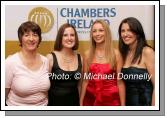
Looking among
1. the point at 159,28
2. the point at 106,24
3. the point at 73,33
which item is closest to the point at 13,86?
the point at 73,33

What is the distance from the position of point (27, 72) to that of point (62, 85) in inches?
10.4

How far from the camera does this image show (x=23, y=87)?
2359mm

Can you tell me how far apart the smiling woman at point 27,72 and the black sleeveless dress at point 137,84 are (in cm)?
57

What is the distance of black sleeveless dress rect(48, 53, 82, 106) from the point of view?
94.1 inches

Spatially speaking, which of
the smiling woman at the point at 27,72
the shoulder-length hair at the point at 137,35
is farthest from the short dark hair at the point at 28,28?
the shoulder-length hair at the point at 137,35

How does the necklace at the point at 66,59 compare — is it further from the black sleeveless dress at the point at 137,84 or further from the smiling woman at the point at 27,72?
the black sleeveless dress at the point at 137,84

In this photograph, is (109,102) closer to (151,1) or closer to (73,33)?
(73,33)

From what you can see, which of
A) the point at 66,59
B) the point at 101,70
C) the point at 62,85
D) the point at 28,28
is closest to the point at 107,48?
the point at 101,70

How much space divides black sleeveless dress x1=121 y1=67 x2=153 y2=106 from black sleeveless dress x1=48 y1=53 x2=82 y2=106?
1.15 feet

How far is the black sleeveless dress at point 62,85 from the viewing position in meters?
2.39

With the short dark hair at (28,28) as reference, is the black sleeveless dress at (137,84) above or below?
below

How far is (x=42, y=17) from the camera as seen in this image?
2402mm

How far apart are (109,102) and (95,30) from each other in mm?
525

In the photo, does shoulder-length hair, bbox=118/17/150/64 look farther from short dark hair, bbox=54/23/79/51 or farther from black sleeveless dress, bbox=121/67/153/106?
short dark hair, bbox=54/23/79/51
